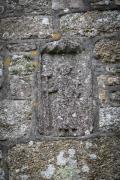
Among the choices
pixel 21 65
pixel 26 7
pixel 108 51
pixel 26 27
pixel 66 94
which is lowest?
pixel 66 94

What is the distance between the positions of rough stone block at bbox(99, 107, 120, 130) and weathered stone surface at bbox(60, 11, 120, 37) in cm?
52

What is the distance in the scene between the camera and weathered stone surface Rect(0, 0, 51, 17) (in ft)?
11.2

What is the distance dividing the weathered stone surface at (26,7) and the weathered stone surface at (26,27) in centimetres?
4

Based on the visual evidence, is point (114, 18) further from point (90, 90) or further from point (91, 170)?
point (91, 170)

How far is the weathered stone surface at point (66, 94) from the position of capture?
3.29 meters

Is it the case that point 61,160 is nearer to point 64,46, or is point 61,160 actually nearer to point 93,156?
point 93,156

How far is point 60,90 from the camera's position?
3.34m

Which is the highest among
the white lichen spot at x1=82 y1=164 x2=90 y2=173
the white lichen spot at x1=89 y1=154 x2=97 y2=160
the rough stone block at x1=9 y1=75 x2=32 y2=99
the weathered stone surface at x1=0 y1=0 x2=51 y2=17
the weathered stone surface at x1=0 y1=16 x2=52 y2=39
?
the weathered stone surface at x1=0 y1=0 x2=51 y2=17

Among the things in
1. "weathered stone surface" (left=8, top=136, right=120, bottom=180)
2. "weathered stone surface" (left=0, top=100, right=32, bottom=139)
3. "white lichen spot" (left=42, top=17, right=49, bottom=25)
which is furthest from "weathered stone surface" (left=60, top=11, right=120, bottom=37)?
"weathered stone surface" (left=8, top=136, right=120, bottom=180)

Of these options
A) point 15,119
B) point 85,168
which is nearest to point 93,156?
point 85,168

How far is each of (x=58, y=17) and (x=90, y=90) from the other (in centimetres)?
56

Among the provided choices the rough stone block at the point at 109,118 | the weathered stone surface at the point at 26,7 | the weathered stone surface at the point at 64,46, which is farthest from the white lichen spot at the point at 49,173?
the weathered stone surface at the point at 26,7

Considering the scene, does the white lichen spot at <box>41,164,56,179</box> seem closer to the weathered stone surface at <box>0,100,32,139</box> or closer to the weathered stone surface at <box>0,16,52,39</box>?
the weathered stone surface at <box>0,100,32,139</box>

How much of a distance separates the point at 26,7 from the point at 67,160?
1.10 m
